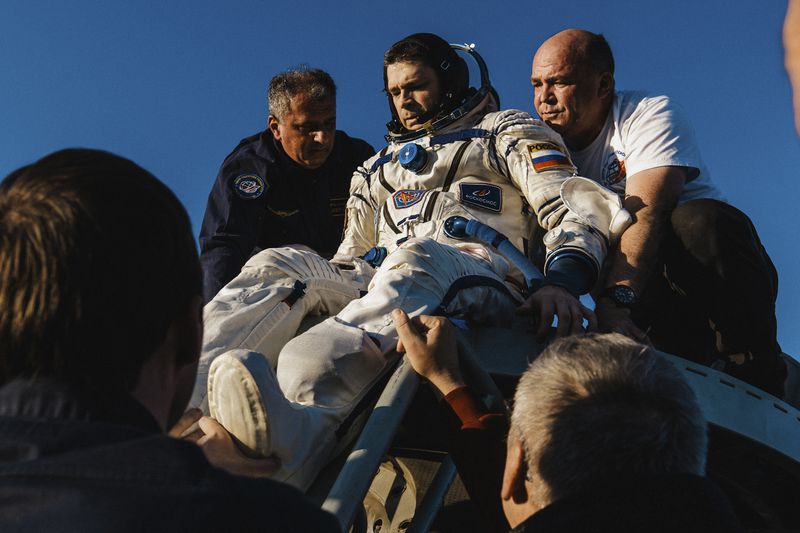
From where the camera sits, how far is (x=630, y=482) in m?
1.13

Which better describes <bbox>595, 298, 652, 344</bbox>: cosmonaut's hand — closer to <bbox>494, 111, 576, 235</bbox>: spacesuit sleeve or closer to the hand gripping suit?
the hand gripping suit

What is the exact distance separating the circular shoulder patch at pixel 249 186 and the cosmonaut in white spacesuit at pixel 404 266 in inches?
20.0

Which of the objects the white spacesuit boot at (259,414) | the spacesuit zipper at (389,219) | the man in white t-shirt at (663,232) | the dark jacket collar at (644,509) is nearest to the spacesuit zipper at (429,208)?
the spacesuit zipper at (389,219)

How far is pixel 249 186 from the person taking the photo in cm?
371

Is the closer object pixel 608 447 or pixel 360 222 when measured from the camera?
pixel 608 447

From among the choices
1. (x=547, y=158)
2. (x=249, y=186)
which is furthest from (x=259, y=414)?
(x=249, y=186)

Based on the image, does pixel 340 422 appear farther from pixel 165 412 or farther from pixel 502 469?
pixel 165 412

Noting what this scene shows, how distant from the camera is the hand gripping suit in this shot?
5.62ft

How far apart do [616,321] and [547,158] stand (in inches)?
26.2

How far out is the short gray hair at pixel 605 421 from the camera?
3.84 feet

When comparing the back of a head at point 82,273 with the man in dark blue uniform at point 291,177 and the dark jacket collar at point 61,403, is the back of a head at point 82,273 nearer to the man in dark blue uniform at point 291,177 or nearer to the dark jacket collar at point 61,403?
the dark jacket collar at point 61,403

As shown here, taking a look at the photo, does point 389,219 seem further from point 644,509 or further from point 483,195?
point 644,509

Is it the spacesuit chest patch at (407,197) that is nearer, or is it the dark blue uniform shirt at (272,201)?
the spacesuit chest patch at (407,197)

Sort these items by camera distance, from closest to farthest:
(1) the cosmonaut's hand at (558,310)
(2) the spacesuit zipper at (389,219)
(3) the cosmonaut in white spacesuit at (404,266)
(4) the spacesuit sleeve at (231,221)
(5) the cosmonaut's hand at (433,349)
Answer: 1. (3) the cosmonaut in white spacesuit at (404,266)
2. (5) the cosmonaut's hand at (433,349)
3. (1) the cosmonaut's hand at (558,310)
4. (2) the spacesuit zipper at (389,219)
5. (4) the spacesuit sleeve at (231,221)
